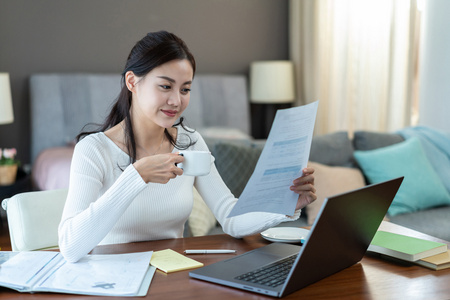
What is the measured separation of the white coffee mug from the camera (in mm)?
1255

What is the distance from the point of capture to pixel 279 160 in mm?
1203

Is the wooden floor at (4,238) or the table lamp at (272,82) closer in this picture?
the wooden floor at (4,238)

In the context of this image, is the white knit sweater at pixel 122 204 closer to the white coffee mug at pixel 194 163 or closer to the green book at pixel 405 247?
the white coffee mug at pixel 194 163

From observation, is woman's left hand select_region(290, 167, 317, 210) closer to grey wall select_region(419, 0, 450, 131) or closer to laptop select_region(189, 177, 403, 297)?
laptop select_region(189, 177, 403, 297)

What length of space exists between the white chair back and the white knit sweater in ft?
0.55

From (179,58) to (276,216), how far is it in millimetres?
524

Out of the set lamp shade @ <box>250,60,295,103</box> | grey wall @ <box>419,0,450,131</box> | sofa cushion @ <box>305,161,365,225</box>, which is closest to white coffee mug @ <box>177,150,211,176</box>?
sofa cushion @ <box>305,161,365,225</box>

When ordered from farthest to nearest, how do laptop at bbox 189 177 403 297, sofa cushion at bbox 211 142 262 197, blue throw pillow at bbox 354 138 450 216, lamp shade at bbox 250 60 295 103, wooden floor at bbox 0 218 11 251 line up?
lamp shade at bbox 250 60 295 103, wooden floor at bbox 0 218 11 251, blue throw pillow at bbox 354 138 450 216, sofa cushion at bbox 211 142 262 197, laptop at bbox 189 177 403 297

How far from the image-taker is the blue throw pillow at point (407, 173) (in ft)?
9.67

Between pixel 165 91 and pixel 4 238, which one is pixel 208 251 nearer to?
pixel 165 91

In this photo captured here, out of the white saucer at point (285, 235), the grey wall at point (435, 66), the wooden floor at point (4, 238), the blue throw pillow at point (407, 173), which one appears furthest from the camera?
the grey wall at point (435, 66)

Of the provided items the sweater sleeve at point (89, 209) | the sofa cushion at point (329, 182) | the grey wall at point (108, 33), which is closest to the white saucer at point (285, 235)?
the sweater sleeve at point (89, 209)

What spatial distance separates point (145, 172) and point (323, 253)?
450 millimetres

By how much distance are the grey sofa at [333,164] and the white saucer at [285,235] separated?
105cm
